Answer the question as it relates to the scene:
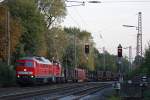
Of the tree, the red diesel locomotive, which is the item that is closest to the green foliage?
the tree

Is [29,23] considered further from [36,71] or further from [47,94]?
[47,94]

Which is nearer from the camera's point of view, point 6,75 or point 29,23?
point 6,75

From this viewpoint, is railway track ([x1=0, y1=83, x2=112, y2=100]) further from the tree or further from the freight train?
the tree

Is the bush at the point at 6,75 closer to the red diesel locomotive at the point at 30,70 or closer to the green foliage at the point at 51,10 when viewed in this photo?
the red diesel locomotive at the point at 30,70

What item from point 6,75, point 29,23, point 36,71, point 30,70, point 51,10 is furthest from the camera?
point 51,10

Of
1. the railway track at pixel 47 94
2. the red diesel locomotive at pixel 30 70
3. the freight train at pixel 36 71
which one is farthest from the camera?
the freight train at pixel 36 71

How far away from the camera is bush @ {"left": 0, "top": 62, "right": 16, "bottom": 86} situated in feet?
181

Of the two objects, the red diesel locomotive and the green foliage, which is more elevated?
the green foliage

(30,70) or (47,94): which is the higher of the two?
(30,70)

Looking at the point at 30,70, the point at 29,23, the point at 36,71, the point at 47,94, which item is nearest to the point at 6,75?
the point at 30,70

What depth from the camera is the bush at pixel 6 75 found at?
5528cm

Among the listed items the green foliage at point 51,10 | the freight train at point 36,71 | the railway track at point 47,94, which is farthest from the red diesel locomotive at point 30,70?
the green foliage at point 51,10

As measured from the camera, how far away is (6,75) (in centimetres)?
5556

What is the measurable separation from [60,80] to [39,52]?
42.4ft
